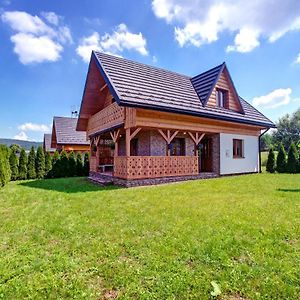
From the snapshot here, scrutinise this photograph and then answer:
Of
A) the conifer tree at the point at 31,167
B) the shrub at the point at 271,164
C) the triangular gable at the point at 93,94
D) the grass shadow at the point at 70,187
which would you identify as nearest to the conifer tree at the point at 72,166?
the conifer tree at the point at 31,167

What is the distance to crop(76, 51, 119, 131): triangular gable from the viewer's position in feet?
42.1

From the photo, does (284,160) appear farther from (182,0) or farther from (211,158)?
(182,0)

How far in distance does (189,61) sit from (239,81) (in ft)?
13.7

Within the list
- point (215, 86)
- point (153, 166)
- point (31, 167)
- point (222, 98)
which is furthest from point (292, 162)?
point (31, 167)

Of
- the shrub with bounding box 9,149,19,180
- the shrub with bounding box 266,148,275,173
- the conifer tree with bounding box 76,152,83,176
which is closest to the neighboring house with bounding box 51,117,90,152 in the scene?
the conifer tree with bounding box 76,152,83,176

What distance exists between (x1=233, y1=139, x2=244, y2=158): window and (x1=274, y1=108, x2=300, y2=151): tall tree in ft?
122

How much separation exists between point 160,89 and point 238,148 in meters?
6.73

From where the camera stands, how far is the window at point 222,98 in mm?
14279

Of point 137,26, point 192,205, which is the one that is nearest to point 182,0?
point 137,26

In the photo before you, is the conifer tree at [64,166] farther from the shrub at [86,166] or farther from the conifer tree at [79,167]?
the shrub at [86,166]

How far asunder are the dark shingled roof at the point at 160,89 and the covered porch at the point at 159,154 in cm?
124

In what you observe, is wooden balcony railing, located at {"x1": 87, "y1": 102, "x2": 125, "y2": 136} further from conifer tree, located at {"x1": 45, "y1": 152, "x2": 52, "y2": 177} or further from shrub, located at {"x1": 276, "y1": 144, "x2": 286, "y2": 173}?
shrub, located at {"x1": 276, "y1": 144, "x2": 286, "y2": 173}

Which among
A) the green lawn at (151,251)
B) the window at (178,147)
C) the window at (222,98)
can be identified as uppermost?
the window at (222,98)

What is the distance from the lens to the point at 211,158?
45.2ft
